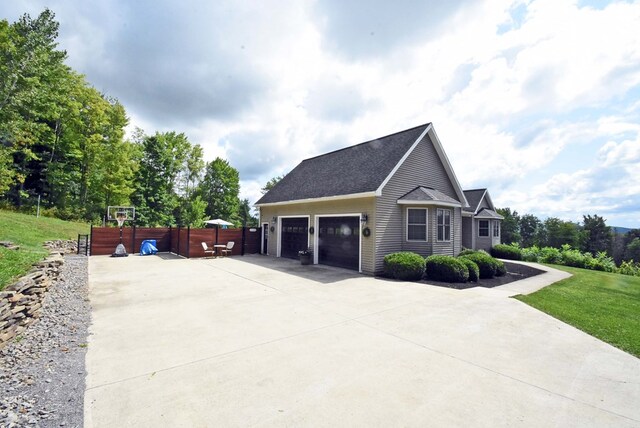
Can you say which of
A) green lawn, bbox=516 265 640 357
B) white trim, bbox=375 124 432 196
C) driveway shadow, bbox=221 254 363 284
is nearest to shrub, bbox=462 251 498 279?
green lawn, bbox=516 265 640 357

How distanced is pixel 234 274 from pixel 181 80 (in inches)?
333

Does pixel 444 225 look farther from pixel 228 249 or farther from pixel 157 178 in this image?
pixel 157 178

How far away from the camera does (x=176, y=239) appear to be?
18.1 metres

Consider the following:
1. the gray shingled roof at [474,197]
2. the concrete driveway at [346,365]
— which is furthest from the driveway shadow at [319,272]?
the gray shingled roof at [474,197]

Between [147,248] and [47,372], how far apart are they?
15997 millimetres

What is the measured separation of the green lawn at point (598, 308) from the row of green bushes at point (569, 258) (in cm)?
920

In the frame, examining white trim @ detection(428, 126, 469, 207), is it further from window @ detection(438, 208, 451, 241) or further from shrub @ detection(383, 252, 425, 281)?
shrub @ detection(383, 252, 425, 281)

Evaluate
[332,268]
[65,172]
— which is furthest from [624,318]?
[65,172]

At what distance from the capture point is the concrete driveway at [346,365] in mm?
2900

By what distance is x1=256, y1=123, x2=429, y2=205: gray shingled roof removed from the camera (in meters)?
12.3

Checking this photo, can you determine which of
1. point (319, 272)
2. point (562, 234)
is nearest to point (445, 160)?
point (319, 272)

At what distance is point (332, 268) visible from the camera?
512 inches

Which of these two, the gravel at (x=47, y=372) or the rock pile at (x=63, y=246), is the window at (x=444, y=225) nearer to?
the gravel at (x=47, y=372)

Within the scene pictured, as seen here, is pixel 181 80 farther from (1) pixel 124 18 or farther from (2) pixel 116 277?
(2) pixel 116 277
